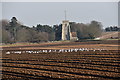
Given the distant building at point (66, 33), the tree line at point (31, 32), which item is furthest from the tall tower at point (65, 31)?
the tree line at point (31, 32)

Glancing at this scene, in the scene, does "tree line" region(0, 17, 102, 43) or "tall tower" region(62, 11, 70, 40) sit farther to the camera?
"tall tower" region(62, 11, 70, 40)

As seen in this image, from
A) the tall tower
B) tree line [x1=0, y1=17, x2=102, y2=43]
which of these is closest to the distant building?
the tall tower

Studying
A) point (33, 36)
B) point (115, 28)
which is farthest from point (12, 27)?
point (115, 28)

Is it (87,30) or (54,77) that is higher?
(87,30)

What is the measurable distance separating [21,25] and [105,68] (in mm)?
100468

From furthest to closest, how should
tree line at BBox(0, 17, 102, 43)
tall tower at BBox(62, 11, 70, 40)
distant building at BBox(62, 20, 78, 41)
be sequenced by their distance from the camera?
tall tower at BBox(62, 11, 70, 40)
distant building at BBox(62, 20, 78, 41)
tree line at BBox(0, 17, 102, 43)

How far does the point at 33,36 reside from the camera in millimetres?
93125

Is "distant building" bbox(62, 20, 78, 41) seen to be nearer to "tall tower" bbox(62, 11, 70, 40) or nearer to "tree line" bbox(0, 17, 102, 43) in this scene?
"tall tower" bbox(62, 11, 70, 40)

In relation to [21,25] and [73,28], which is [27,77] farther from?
[73,28]

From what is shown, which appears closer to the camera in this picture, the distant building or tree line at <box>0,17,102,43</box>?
tree line at <box>0,17,102,43</box>

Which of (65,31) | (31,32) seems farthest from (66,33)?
(31,32)

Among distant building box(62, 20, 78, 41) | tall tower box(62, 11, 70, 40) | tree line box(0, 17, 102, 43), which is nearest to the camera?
tree line box(0, 17, 102, 43)

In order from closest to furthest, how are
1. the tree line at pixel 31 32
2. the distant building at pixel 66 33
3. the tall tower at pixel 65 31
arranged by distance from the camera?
1. the tree line at pixel 31 32
2. the distant building at pixel 66 33
3. the tall tower at pixel 65 31

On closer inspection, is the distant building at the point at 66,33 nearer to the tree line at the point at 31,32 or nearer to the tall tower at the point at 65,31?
the tall tower at the point at 65,31
